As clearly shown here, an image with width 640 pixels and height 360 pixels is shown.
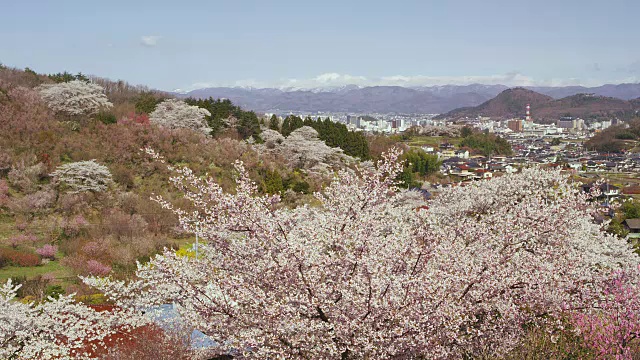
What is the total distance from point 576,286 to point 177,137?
71.7 ft

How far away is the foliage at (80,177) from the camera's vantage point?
A: 18.6 metres

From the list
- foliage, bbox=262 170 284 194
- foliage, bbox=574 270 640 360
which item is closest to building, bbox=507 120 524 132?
foliage, bbox=262 170 284 194

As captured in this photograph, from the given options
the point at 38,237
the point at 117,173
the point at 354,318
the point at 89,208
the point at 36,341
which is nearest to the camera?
the point at 354,318

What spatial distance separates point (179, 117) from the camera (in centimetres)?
2811

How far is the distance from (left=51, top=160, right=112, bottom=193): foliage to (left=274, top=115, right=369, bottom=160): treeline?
17470 millimetres

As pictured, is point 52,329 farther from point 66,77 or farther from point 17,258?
point 66,77

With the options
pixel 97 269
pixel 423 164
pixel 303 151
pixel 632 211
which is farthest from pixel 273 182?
pixel 632 211

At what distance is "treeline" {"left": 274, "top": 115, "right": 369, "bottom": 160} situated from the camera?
35.6 meters

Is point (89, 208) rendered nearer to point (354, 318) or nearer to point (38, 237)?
point (38, 237)

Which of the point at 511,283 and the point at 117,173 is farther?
the point at 117,173

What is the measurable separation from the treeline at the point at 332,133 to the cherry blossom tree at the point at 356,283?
2926 centimetres

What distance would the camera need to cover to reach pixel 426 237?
17.4 ft

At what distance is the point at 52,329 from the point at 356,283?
5201 mm

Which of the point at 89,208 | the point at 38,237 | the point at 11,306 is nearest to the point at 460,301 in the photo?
the point at 11,306
